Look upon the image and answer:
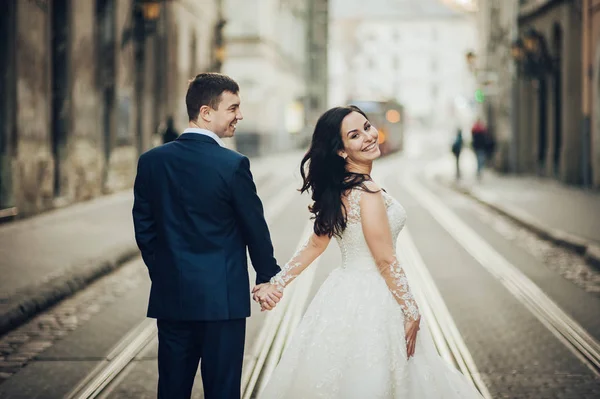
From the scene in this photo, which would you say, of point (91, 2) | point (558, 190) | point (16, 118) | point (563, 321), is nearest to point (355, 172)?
point (563, 321)

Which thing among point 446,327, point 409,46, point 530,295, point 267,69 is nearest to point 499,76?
point 267,69

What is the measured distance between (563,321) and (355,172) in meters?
4.43

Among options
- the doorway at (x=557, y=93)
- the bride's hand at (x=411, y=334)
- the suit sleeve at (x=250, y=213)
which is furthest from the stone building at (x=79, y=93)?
the bride's hand at (x=411, y=334)

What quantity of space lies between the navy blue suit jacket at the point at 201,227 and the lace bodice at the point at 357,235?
1.37 feet

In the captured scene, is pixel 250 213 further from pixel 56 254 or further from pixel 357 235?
pixel 56 254

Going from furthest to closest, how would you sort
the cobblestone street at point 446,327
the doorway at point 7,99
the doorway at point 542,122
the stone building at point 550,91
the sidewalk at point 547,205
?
the doorway at point 542,122 → the stone building at point 550,91 → the doorway at point 7,99 → the sidewalk at point 547,205 → the cobblestone street at point 446,327

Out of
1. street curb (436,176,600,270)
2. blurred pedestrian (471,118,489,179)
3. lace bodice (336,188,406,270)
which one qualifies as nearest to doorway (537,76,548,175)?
blurred pedestrian (471,118,489,179)

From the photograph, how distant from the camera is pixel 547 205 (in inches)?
744

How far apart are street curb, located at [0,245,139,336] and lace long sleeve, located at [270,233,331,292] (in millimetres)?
4090

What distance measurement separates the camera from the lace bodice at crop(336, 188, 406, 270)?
13.5 ft

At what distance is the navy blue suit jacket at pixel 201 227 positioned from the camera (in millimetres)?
3814

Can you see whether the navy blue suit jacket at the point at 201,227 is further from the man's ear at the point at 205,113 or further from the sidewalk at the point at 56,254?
the sidewalk at the point at 56,254

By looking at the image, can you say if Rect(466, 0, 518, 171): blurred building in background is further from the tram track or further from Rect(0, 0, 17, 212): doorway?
Rect(0, 0, 17, 212): doorway

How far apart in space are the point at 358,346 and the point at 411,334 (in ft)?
0.79
